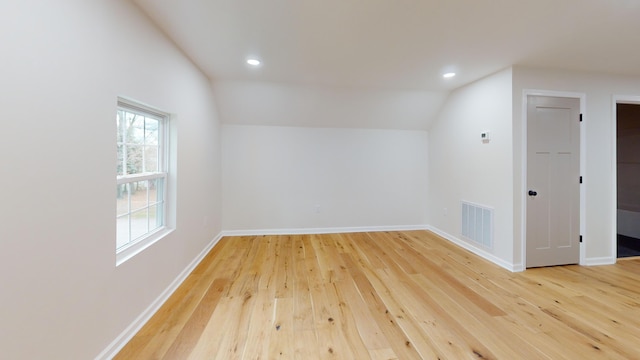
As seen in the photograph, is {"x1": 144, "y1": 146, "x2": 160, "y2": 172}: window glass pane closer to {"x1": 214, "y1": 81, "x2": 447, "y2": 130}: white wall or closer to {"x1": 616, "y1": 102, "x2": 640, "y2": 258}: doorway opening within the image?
{"x1": 214, "y1": 81, "x2": 447, "y2": 130}: white wall

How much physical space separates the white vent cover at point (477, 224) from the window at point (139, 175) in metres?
3.88

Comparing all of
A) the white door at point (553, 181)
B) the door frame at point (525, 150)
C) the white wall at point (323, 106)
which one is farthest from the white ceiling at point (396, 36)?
the white door at point (553, 181)

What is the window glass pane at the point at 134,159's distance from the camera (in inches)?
80.7

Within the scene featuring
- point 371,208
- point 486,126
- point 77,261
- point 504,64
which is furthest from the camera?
point 371,208

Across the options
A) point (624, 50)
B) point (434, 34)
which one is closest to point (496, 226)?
point (624, 50)

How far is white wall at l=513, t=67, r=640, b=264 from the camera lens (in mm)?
3080

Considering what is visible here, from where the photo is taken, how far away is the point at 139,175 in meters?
2.12

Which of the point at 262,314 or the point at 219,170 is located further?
the point at 219,170

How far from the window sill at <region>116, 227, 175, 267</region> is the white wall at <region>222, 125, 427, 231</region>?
1990 millimetres

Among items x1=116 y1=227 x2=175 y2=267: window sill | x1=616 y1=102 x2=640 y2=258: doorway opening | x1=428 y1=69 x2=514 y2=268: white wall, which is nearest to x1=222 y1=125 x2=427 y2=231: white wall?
x1=428 y1=69 x2=514 y2=268: white wall

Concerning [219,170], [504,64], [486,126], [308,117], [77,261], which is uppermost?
[504,64]

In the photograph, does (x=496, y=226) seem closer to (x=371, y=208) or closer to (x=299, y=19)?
(x=371, y=208)

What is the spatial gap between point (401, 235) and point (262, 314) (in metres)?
3.05

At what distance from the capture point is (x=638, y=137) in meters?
4.31
